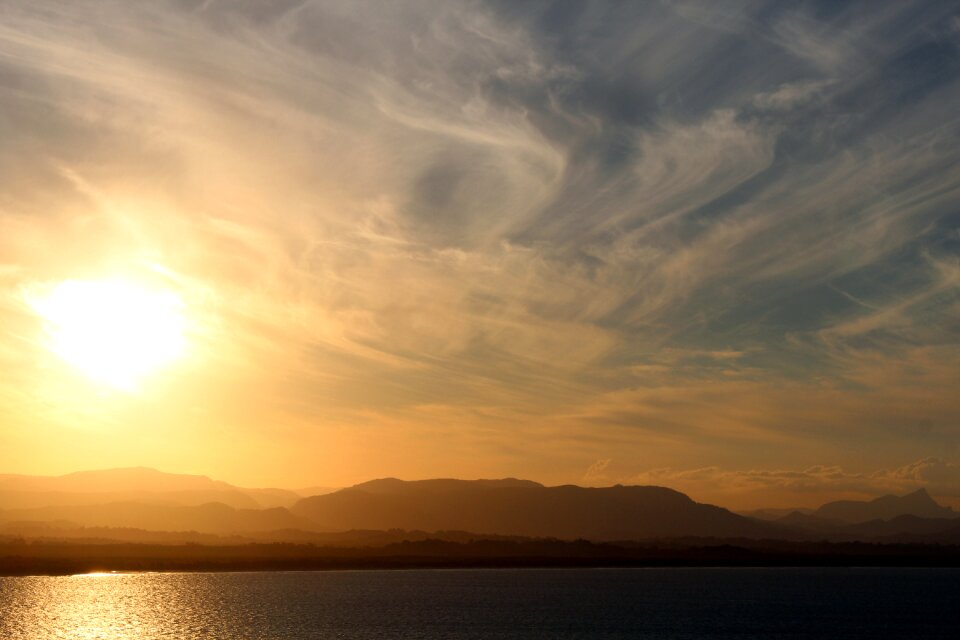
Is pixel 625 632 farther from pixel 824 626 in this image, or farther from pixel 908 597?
pixel 908 597

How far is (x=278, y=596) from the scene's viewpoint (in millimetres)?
163625

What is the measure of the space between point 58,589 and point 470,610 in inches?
3344

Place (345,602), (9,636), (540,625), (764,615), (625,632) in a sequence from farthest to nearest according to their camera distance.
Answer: (345,602) < (764,615) < (540,625) < (625,632) < (9,636)

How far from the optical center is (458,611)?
132750 mm

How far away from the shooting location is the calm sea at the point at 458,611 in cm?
10688

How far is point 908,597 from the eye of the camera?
169500 mm

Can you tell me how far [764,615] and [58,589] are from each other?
419ft

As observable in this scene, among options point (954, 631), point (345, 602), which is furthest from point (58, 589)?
point (954, 631)

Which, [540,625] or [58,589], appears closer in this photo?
[540,625]

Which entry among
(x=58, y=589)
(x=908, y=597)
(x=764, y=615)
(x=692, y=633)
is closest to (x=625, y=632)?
(x=692, y=633)

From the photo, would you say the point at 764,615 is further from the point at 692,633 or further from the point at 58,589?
the point at 58,589

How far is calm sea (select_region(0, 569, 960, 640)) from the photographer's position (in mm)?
106875

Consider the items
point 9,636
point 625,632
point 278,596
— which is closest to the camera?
point 9,636

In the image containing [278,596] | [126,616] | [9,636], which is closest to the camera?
[9,636]
